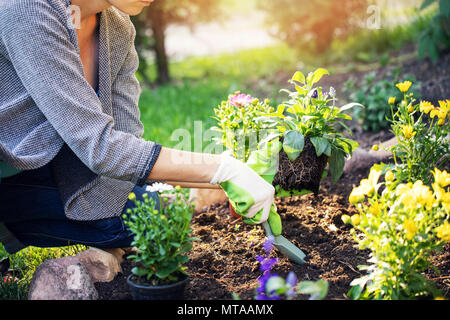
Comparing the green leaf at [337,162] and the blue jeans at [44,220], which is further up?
the green leaf at [337,162]

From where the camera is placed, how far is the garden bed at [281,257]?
166 centimetres

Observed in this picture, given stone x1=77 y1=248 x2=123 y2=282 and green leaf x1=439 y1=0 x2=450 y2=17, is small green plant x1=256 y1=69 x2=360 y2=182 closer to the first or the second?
stone x1=77 y1=248 x2=123 y2=282

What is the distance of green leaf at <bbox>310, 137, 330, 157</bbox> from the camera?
190 centimetres

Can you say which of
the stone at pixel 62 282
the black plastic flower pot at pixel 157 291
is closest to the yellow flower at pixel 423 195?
the black plastic flower pot at pixel 157 291

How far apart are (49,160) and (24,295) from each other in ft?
1.58

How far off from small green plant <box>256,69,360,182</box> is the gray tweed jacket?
577 millimetres

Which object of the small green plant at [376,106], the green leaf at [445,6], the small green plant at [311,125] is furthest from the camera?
the green leaf at [445,6]

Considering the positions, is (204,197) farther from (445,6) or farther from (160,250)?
(445,6)

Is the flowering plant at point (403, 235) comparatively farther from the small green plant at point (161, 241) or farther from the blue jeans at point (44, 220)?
the blue jeans at point (44, 220)

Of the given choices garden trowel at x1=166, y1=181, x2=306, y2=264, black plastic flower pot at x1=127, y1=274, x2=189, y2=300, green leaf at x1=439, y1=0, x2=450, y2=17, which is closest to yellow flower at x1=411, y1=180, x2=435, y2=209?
garden trowel at x1=166, y1=181, x2=306, y2=264

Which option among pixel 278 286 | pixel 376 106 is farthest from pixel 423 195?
pixel 376 106
